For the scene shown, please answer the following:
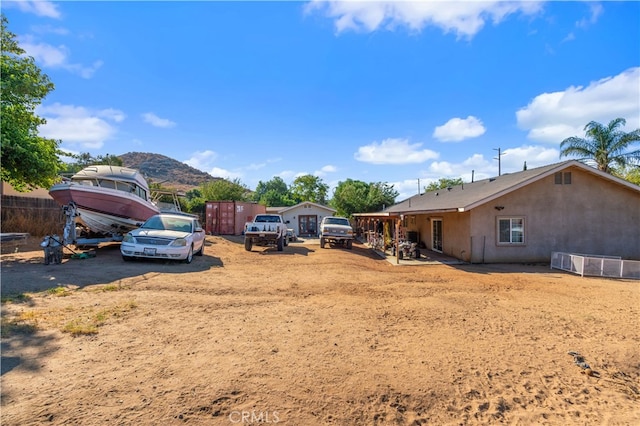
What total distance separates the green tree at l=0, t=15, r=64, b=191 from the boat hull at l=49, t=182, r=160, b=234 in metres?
0.75

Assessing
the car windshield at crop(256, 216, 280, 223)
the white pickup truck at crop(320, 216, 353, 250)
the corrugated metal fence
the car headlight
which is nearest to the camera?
the car headlight

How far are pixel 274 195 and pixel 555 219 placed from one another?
4639cm

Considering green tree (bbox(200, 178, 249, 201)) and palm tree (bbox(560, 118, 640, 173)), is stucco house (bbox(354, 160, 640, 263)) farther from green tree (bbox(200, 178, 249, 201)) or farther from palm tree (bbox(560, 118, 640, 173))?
green tree (bbox(200, 178, 249, 201))

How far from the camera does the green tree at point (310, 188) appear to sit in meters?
61.5

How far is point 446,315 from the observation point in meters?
6.02

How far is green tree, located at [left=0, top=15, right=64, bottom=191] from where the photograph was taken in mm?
9555

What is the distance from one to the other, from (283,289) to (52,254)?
22.7 ft

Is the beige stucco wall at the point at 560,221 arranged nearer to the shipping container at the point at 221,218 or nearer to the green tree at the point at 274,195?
the shipping container at the point at 221,218

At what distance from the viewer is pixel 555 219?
14.1 metres

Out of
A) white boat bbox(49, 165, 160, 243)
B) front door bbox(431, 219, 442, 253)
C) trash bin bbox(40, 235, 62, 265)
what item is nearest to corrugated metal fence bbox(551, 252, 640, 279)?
front door bbox(431, 219, 442, 253)

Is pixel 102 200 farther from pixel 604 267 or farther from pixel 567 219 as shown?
pixel 567 219

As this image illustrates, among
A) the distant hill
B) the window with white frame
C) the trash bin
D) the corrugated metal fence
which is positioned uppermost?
the distant hill

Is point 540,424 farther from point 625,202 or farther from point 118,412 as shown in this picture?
point 625,202

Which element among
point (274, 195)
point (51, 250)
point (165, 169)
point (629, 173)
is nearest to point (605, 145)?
point (629, 173)
